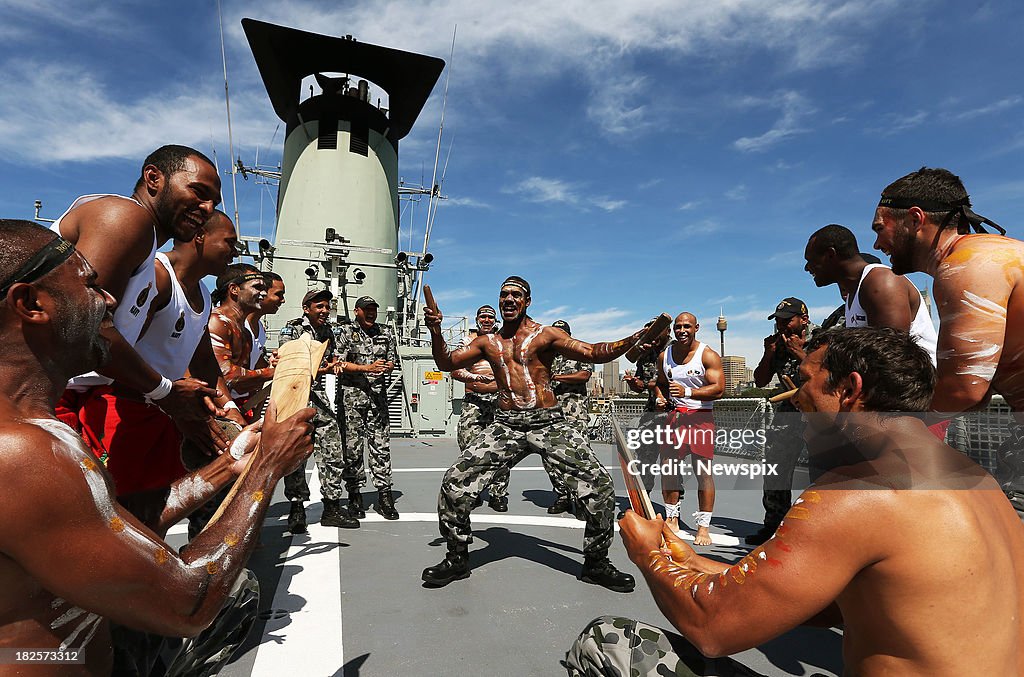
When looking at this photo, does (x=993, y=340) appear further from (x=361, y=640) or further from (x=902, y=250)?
(x=361, y=640)

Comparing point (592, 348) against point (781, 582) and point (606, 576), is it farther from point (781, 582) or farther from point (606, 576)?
point (781, 582)

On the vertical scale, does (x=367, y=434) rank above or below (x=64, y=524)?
below

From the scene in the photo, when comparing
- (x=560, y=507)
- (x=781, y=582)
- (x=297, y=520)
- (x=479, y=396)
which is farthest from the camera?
(x=479, y=396)

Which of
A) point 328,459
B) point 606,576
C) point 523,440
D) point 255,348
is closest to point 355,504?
point 328,459

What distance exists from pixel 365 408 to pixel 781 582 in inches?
196

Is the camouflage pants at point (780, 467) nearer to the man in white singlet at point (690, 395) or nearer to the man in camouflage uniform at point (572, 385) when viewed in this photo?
the man in white singlet at point (690, 395)

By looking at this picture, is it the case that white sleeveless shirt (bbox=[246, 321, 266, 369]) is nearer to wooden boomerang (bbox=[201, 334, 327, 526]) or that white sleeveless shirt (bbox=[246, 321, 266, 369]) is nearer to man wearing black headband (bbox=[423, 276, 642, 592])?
man wearing black headband (bbox=[423, 276, 642, 592])

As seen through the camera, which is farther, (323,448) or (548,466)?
(323,448)

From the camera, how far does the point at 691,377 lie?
499 cm

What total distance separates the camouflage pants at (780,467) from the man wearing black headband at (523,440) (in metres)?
1.57

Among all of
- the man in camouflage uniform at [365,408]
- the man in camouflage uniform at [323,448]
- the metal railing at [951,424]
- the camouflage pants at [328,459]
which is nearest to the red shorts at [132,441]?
the metal railing at [951,424]

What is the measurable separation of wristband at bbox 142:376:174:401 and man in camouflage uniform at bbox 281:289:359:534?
269cm

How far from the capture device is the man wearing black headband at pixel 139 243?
1739mm

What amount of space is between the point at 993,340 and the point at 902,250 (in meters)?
0.60
